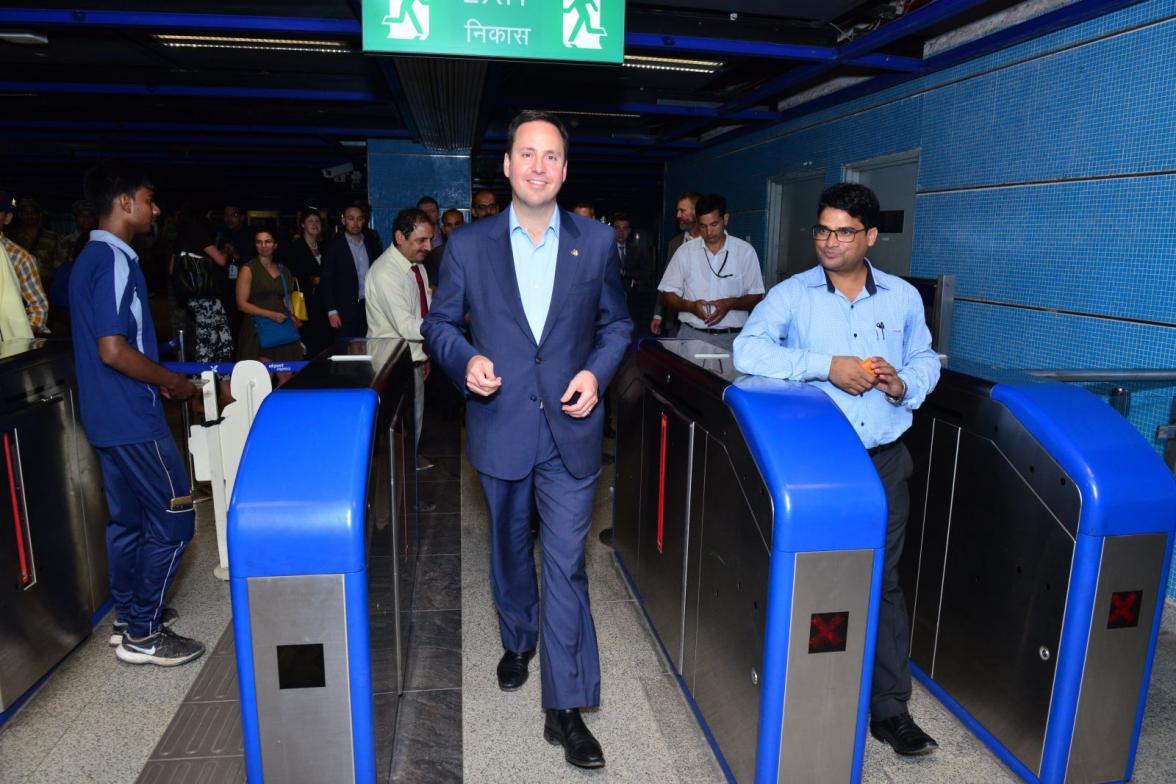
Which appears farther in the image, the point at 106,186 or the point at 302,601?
the point at 106,186

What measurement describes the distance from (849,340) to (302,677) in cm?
159

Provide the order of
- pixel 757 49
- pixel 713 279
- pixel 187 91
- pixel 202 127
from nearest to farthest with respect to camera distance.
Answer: pixel 713 279 → pixel 757 49 → pixel 187 91 → pixel 202 127

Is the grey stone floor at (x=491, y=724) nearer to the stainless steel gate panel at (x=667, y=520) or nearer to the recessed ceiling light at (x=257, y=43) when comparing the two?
the stainless steel gate panel at (x=667, y=520)

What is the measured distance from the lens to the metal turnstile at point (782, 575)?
5.64 feet

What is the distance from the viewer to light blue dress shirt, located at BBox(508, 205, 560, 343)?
2205 millimetres

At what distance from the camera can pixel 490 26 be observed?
11.8 ft

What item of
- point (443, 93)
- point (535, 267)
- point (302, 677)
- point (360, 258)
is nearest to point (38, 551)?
point (302, 677)

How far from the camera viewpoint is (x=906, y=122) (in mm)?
5121

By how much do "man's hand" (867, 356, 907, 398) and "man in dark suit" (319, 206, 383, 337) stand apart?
446cm

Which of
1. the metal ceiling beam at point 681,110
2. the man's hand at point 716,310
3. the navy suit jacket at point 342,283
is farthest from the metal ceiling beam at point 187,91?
the man's hand at point 716,310

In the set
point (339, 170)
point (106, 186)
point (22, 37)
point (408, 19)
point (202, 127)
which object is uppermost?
point (22, 37)

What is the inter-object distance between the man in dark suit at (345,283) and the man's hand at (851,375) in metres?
4.39

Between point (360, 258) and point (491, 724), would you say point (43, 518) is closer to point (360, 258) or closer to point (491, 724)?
point (491, 724)

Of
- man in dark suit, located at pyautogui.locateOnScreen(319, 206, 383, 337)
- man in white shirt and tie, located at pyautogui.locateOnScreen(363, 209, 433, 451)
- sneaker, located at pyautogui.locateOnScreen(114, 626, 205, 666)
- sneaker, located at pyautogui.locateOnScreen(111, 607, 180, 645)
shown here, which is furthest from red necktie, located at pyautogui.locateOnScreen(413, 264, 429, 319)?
sneaker, located at pyautogui.locateOnScreen(114, 626, 205, 666)
